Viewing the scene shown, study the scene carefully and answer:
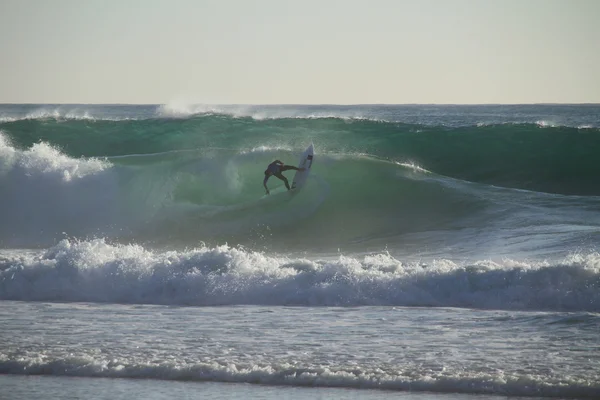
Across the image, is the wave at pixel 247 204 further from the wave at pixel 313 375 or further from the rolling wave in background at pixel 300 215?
the wave at pixel 313 375

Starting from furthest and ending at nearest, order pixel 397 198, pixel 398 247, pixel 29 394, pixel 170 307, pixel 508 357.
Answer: pixel 397 198 → pixel 398 247 → pixel 170 307 → pixel 508 357 → pixel 29 394

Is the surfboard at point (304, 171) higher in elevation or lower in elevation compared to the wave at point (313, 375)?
higher

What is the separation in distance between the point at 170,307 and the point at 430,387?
4509 mm

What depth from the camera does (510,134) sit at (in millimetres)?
24828

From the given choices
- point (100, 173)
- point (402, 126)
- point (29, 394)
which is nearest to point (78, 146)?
point (100, 173)

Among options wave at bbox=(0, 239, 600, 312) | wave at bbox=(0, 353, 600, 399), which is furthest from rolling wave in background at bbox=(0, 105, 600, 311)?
wave at bbox=(0, 353, 600, 399)

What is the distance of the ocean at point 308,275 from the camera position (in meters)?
7.11

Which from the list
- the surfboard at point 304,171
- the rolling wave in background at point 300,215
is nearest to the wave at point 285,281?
the rolling wave in background at point 300,215

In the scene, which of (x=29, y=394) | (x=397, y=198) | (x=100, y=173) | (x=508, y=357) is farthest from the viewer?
(x=100, y=173)

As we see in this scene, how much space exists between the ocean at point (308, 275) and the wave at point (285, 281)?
3 cm

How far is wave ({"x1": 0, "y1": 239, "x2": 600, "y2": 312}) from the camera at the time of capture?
33.0 feet

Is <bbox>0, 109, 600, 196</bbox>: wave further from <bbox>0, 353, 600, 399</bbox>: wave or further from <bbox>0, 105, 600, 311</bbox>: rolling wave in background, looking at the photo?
<bbox>0, 353, 600, 399</bbox>: wave

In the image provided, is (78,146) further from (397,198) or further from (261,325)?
(261,325)

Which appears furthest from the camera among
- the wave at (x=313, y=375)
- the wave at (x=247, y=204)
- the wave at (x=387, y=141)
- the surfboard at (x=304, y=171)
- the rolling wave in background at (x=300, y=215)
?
the wave at (x=387, y=141)
